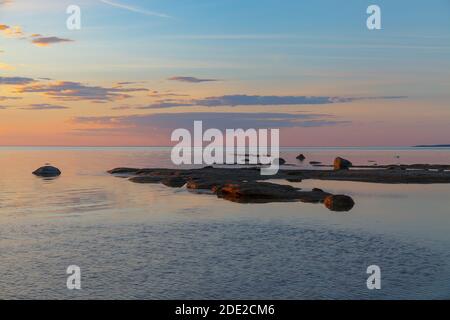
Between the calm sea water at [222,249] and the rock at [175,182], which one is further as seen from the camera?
the rock at [175,182]

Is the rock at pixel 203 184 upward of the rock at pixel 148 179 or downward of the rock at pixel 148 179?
upward

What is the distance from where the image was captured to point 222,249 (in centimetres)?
2833

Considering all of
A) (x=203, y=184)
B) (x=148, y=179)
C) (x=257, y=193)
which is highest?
(x=257, y=193)

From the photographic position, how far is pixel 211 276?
22.6 metres

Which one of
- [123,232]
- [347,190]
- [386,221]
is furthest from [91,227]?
[347,190]

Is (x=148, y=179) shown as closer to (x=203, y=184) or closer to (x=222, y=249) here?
(x=203, y=184)

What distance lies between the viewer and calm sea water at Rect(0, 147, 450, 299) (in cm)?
2088

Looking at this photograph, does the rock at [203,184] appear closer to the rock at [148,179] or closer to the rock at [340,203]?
the rock at [148,179]

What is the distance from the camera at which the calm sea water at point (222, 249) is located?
20.9 m

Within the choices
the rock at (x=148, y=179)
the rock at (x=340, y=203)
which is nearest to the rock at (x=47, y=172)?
the rock at (x=148, y=179)

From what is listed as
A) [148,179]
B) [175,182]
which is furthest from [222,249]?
[148,179]

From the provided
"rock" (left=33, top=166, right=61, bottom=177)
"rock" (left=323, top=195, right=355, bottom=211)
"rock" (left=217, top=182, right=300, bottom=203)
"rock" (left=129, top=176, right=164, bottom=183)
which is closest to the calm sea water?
"rock" (left=323, top=195, right=355, bottom=211)
